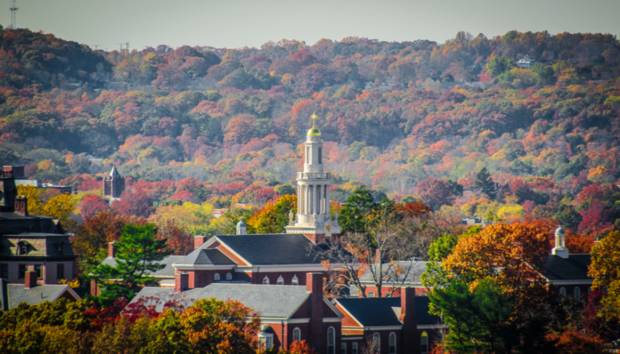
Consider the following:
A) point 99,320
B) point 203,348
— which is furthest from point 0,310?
point 203,348

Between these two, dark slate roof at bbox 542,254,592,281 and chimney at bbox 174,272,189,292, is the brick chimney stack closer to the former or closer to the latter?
chimney at bbox 174,272,189,292

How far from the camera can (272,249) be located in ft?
433

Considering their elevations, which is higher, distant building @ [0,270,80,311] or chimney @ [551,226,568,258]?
chimney @ [551,226,568,258]

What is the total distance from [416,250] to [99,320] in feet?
152

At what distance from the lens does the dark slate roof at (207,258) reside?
126500 millimetres

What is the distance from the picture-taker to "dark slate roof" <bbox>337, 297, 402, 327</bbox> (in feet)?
359

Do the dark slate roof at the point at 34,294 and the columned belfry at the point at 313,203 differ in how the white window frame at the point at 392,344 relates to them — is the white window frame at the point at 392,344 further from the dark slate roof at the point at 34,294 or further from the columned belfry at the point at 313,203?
the columned belfry at the point at 313,203

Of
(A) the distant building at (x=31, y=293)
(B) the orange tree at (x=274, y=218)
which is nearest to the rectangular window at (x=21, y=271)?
(A) the distant building at (x=31, y=293)

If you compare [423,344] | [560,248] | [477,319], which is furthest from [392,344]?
[560,248]

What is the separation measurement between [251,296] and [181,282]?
9.91 m

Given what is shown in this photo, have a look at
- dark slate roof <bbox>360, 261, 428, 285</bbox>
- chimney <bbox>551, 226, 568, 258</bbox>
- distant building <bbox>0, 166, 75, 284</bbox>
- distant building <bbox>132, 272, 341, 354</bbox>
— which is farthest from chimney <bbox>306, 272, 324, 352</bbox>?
chimney <bbox>551, 226, 568, 258</bbox>

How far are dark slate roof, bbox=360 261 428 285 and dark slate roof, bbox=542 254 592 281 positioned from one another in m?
7.68

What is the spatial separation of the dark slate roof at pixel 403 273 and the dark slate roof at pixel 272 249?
4690 millimetres

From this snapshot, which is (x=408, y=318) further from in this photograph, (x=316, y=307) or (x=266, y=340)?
(x=266, y=340)
